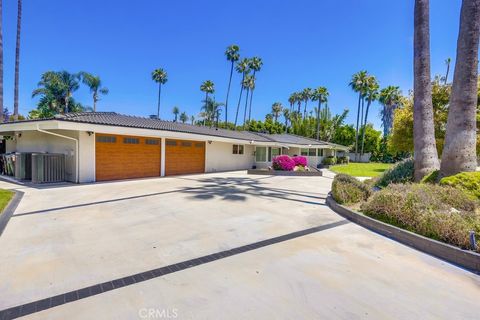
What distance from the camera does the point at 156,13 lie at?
15.9m

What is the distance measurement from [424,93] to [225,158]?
1386 centimetres

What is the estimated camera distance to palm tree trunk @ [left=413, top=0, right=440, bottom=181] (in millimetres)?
8078

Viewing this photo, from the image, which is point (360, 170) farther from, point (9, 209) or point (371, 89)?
point (9, 209)

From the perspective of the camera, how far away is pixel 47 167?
10727 mm

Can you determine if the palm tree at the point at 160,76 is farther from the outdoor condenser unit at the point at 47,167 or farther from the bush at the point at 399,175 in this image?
the bush at the point at 399,175

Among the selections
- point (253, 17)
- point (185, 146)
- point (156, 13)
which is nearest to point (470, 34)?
point (253, 17)

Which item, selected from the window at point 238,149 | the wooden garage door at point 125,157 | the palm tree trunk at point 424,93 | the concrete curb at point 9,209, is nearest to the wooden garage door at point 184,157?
the wooden garage door at point 125,157

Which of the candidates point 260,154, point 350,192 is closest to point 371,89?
point 260,154

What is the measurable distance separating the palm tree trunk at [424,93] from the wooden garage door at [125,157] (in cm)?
1249

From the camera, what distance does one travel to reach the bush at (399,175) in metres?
9.09

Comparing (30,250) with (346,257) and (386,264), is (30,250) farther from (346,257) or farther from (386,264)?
(386,264)

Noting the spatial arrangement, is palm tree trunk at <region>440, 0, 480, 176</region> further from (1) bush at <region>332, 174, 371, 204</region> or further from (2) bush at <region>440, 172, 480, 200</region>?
(1) bush at <region>332, 174, 371, 204</region>

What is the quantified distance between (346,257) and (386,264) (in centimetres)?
57

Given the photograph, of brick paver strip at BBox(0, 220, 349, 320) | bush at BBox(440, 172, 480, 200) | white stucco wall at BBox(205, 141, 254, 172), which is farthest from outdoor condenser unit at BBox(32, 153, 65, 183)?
bush at BBox(440, 172, 480, 200)
